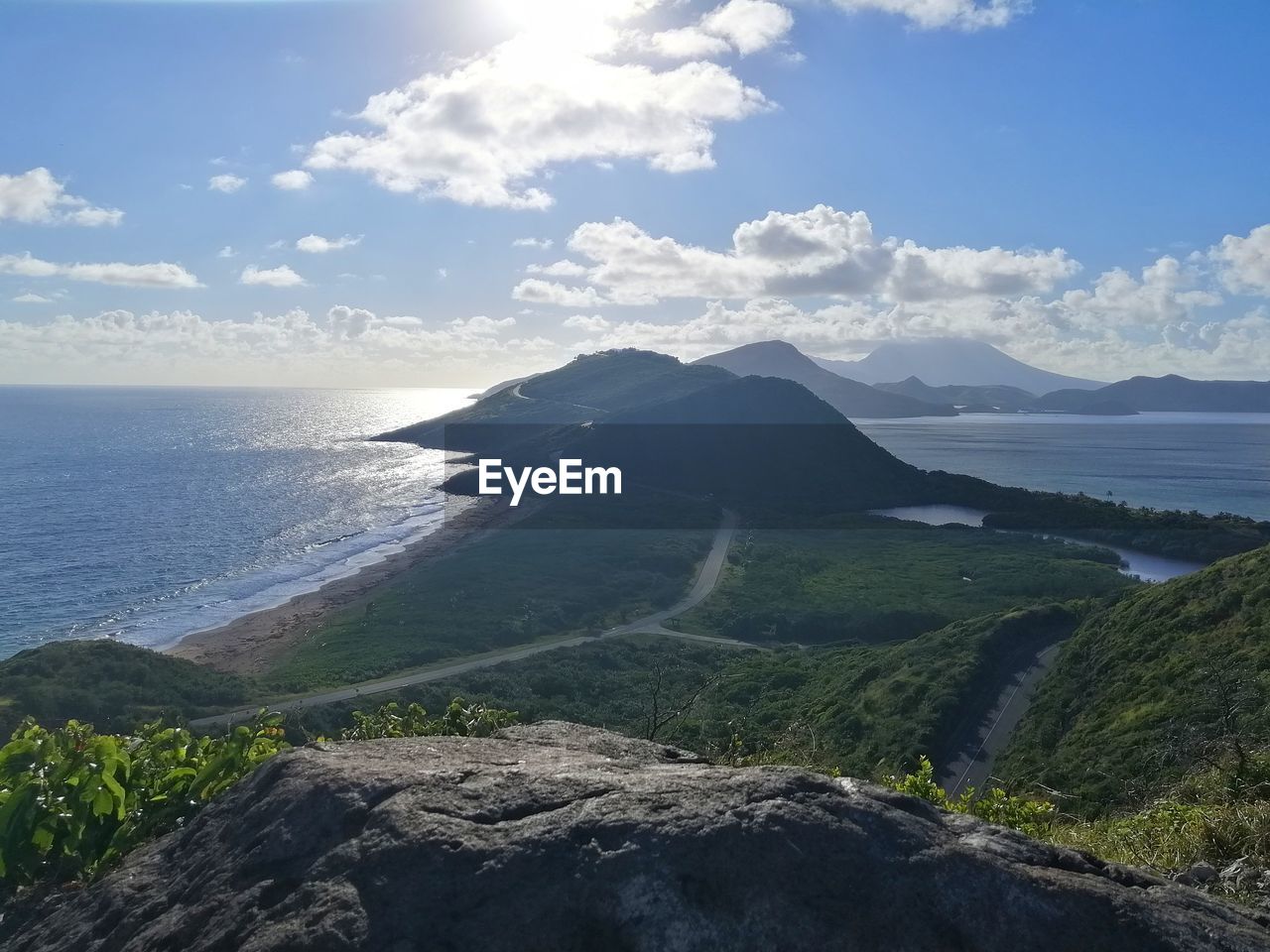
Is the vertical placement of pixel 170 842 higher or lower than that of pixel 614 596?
higher

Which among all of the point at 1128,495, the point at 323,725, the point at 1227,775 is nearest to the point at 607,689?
the point at 323,725

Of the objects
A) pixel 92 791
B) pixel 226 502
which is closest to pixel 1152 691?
pixel 92 791

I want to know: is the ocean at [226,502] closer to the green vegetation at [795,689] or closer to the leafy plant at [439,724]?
the green vegetation at [795,689]

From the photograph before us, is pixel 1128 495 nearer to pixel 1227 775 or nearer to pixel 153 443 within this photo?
pixel 1227 775

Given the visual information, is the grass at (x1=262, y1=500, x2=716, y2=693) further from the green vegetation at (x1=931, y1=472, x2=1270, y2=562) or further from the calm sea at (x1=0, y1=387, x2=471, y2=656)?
the green vegetation at (x1=931, y1=472, x2=1270, y2=562)

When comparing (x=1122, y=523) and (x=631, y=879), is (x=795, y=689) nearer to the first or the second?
(x=631, y=879)

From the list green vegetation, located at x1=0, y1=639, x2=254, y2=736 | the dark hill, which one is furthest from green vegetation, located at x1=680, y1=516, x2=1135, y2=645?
the dark hill
